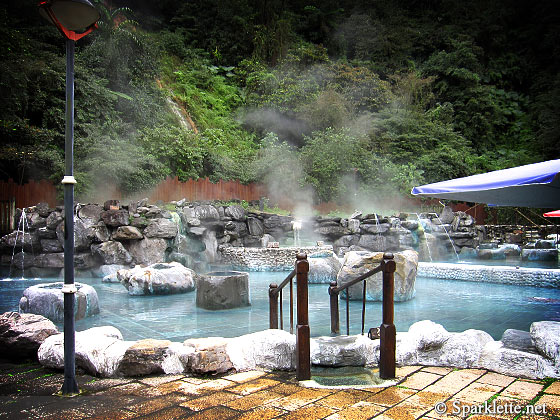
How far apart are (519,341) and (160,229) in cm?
1180

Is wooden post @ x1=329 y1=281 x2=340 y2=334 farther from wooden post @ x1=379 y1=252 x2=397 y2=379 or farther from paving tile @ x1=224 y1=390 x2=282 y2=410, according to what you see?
paving tile @ x1=224 y1=390 x2=282 y2=410

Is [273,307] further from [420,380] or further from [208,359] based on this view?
[420,380]

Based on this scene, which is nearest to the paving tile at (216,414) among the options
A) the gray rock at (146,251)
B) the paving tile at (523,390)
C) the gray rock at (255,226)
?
the paving tile at (523,390)

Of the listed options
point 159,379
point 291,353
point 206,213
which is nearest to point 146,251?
point 206,213

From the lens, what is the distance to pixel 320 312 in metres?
7.72

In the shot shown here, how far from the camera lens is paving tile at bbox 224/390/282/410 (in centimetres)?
289

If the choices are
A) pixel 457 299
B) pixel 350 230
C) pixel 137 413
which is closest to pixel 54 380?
pixel 137 413

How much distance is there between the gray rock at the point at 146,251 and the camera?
13672 millimetres

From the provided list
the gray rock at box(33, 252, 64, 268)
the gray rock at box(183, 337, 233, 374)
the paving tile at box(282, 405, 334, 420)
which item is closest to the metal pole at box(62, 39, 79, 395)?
the gray rock at box(183, 337, 233, 374)

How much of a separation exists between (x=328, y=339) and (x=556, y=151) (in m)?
31.9

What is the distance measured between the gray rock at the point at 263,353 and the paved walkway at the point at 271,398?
0.09 metres

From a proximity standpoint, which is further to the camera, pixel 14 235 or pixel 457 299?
pixel 14 235

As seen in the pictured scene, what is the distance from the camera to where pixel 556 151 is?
29438 millimetres

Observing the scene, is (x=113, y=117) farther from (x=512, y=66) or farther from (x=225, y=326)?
(x=512, y=66)
